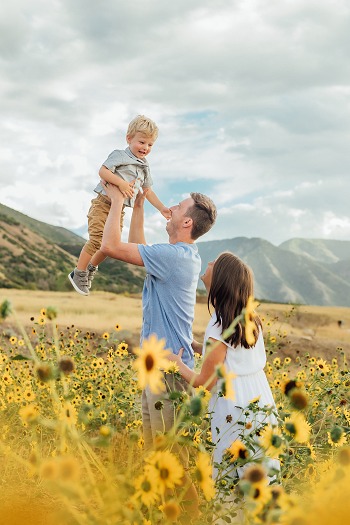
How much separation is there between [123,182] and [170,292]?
1.19 metres

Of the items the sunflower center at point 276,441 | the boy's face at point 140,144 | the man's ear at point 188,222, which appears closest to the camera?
the sunflower center at point 276,441

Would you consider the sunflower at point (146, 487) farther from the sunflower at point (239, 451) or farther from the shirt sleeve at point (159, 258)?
the shirt sleeve at point (159, 258)

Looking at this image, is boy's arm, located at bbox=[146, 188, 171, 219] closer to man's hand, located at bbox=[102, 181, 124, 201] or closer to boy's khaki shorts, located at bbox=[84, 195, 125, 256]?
boy's khaki shorts, located at bbox=[84, 195, 125, 256]

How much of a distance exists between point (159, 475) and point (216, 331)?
1.65 m

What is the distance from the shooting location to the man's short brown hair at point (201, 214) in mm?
4104

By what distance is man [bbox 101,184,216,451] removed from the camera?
3971 mm

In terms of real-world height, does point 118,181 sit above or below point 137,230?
above

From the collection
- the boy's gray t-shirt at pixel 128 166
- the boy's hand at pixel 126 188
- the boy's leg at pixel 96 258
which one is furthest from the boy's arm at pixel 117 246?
the boy's leg at pixel 96 258

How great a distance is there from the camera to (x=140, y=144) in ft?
17.5

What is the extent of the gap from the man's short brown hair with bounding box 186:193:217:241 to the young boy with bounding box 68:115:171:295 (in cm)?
82

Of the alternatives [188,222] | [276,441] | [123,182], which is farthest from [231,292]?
[123,182]

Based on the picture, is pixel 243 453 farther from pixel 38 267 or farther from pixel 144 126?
pixel 38 267

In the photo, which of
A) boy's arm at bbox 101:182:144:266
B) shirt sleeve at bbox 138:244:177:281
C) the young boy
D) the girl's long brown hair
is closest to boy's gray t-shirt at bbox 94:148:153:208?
the young boy

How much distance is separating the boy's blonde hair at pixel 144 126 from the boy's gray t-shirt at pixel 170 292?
1553 millimetres
